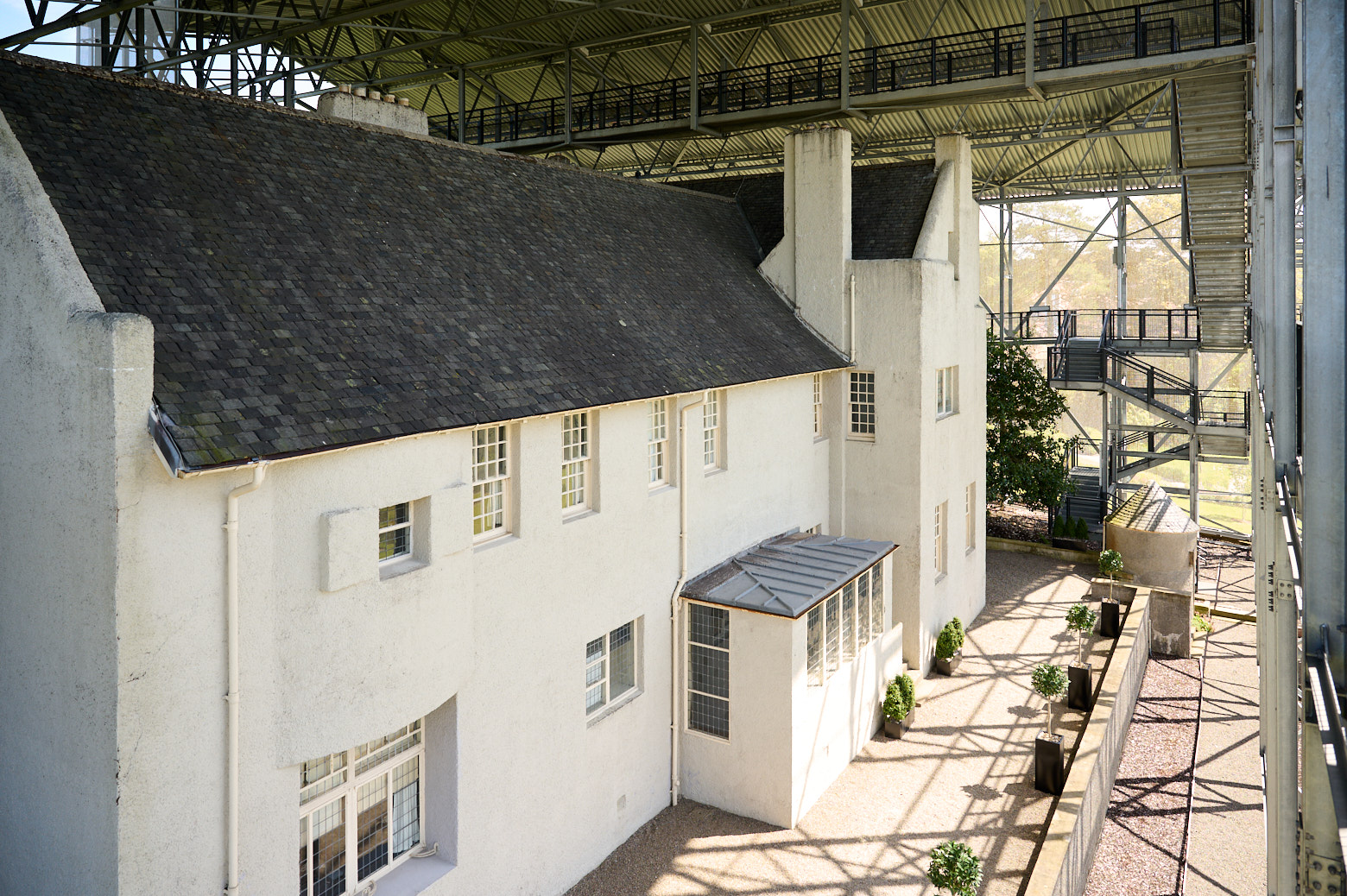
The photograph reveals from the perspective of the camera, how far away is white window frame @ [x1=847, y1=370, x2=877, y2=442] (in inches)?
784

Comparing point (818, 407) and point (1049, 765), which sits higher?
point (818, 407)

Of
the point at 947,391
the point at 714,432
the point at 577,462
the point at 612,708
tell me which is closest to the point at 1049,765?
the point at 612,708

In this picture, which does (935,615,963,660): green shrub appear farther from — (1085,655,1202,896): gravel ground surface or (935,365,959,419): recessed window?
(935,365,959,419): recessed window

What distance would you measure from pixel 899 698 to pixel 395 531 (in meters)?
10.2

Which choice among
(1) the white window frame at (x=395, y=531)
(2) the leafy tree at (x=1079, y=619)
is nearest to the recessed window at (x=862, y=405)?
(2) the leafy tree at (x=1079, y=619)

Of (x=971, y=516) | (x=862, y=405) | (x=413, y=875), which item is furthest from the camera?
(x=971, y=516)

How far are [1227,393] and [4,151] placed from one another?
34.7 m

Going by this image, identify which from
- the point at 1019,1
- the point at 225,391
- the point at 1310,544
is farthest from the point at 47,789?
the point at 1019,1

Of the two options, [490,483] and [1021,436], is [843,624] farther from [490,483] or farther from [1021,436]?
[1021,436]

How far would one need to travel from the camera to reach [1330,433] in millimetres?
4602

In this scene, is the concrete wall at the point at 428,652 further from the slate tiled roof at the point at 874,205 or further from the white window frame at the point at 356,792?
the slate tiled roof at the point at 874,205

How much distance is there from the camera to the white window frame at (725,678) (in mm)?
14555

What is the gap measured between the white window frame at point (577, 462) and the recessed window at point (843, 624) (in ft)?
12.6

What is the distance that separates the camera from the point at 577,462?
12852mm
